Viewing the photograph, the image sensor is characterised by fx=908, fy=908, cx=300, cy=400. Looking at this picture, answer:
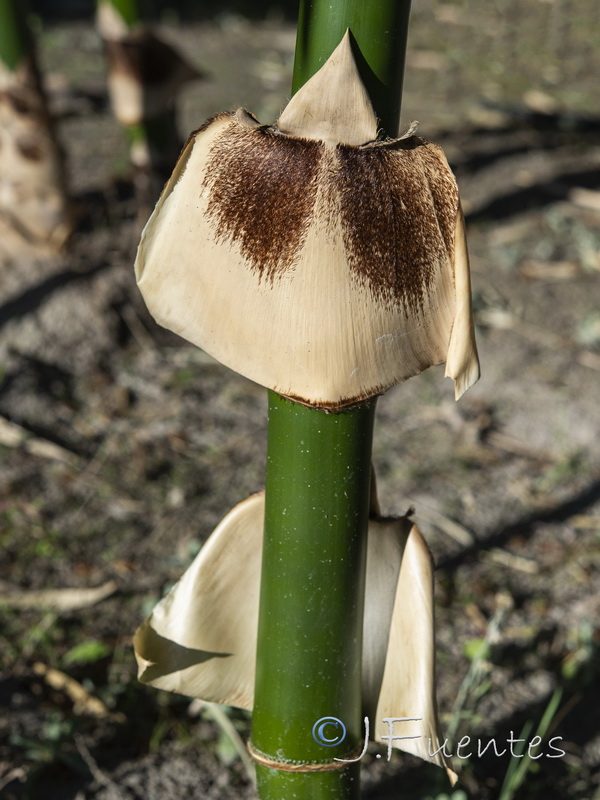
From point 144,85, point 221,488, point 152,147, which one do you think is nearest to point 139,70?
point 144,85

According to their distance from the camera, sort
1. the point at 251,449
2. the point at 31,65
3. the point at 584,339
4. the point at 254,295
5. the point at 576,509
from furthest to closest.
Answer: the point at 584,339
the point at 31,65
the point at 251,449
the point at 576,509
the point at 254,295

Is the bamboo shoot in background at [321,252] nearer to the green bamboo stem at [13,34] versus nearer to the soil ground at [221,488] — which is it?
the soil ground at [221,488]

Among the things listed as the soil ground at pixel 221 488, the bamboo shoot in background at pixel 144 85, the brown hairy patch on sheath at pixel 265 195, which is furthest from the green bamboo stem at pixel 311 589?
the bamboo shoot in background at pixel 144 85

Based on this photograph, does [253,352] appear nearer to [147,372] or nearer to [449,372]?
[449,372]

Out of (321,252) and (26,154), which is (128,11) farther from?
(321,252)

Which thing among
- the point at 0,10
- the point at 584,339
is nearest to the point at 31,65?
the point at 0,10

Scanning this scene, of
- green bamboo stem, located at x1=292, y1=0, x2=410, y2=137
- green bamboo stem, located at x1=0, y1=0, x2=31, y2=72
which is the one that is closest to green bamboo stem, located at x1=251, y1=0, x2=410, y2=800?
green bamboo stem, located at x1=292, y1=0, x2=410, y2=137
